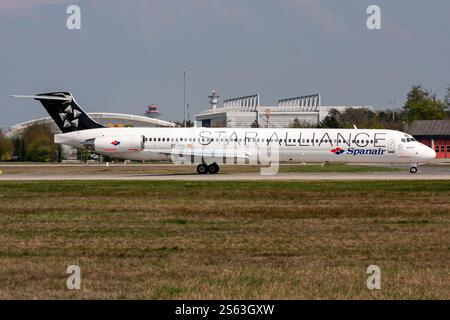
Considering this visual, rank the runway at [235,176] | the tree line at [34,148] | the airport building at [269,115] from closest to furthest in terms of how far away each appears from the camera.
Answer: the runway at [235,176] < the tree line at [34,148] < the airport building at [269,115]

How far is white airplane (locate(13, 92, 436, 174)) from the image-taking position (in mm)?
52781

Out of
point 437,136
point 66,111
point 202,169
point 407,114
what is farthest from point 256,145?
point 407,114

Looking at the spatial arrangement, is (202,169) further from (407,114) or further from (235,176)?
(407,114)

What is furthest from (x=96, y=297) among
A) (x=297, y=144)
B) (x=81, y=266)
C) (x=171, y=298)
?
(x=297, y=144)

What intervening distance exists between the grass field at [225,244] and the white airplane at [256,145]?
1898cm

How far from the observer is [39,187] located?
3800cm

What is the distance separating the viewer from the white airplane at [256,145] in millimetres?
52781

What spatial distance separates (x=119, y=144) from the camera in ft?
175

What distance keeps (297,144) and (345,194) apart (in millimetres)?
19672

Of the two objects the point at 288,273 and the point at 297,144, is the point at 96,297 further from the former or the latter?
the point at 297,144

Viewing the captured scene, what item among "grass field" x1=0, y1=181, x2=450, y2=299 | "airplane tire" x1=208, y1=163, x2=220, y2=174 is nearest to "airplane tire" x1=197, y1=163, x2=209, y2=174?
"airplane tire" x1=208, y1=163, x2=220, y2=174
